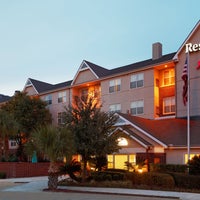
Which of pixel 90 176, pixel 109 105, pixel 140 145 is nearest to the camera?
pixel 90 176

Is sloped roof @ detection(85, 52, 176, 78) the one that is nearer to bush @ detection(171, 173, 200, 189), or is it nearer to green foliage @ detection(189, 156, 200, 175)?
green foliage @ detection(189, 156, 200, 175)

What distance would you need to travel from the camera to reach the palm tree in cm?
2083

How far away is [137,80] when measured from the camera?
1543 inches

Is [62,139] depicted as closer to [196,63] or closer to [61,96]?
[196,63]

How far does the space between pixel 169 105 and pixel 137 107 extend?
342 cm

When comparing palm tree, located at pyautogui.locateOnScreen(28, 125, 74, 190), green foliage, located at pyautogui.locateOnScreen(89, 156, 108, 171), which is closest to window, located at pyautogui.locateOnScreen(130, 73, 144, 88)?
green foliage, located at pyautogui.locateOnScreen(89, 156, 108, 171)

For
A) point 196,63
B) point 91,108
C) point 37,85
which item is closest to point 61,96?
point 37,85

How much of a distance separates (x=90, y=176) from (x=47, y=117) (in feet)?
81.2

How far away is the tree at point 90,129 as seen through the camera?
22.8m

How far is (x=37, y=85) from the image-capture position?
5391cm

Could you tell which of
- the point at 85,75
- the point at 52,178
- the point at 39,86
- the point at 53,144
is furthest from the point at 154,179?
the point at 39,86

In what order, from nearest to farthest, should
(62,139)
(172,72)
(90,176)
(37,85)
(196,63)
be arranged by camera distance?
(62,139) < (90,176) < (196,63) < (172,72) < (37,85)

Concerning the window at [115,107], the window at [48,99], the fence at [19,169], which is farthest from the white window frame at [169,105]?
the window at [48,99]

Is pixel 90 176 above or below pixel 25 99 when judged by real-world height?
below
